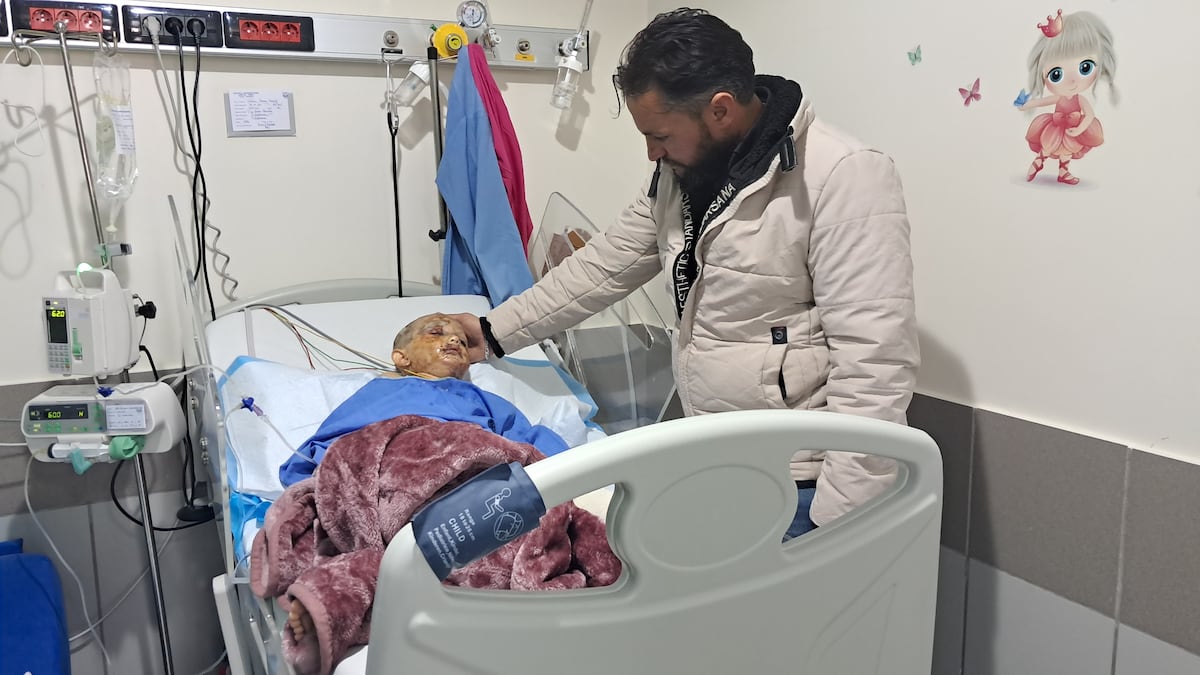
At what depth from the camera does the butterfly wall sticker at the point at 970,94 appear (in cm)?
170

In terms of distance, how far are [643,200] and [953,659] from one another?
1.24m

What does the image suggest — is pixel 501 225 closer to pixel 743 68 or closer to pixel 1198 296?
pixel 743 68

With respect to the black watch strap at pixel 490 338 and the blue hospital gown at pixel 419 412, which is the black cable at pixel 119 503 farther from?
the black watch strap at pixel 490 338

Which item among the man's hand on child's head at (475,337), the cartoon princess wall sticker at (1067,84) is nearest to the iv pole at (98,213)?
the man's hand on child's head at (475,337)

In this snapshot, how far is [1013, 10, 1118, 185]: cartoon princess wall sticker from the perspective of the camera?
4.88ft

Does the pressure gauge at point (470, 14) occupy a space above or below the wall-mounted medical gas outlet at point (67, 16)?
above

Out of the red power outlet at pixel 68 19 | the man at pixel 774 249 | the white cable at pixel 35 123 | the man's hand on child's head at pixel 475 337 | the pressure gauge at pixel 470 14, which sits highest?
the pressure gauge at pixel 470 14

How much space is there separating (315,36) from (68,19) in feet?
1.86

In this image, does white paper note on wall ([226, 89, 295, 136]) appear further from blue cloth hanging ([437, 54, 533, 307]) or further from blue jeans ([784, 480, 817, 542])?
blue jeans ([784, 480, 817, 542])

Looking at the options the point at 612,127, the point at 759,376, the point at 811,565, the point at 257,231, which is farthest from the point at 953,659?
the point at 257,231

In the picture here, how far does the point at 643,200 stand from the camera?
6.00 feet

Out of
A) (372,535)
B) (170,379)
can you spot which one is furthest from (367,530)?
(170,379)

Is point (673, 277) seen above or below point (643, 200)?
below

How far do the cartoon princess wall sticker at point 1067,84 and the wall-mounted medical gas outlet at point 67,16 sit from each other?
2.06 meters
